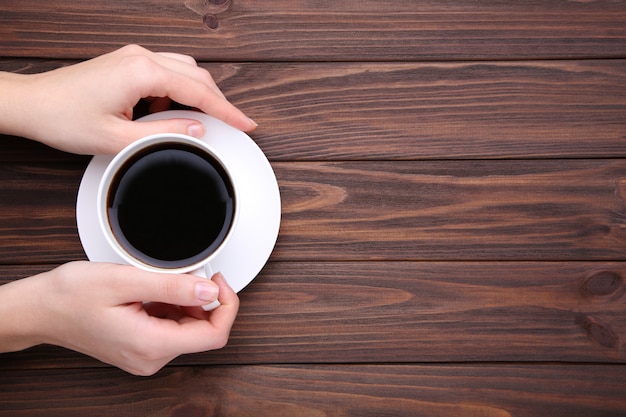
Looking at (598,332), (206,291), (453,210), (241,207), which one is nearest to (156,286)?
(206,291)

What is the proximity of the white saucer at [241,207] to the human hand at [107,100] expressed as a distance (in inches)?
0.8

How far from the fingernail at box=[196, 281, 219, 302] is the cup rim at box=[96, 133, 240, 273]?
2 cm

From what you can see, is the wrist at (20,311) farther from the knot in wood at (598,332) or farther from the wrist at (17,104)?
the knot in wood at (598,332)

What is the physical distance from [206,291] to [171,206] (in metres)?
0.12

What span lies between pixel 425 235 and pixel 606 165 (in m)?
0.28

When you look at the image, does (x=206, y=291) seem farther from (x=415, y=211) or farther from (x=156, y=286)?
(x=415, y=211)

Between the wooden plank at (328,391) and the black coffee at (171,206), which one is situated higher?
the black coffee at (171,206)

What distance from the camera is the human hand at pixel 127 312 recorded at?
67cm

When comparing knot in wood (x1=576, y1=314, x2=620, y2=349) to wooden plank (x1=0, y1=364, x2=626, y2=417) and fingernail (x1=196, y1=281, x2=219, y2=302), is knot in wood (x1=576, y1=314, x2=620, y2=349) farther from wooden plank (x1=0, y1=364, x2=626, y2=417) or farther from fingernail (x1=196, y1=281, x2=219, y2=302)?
fingernail (x1=196, y1=281, x2=219, y2=302)

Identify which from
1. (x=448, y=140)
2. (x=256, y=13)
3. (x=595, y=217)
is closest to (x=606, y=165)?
(x=595, y=217)

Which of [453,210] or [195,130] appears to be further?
[453,210]

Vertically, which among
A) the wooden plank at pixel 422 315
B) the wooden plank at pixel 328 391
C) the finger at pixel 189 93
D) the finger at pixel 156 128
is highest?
the finger at pixel 189 93

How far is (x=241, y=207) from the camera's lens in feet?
2.51

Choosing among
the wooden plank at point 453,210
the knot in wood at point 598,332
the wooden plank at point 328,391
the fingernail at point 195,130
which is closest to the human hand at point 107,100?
the fingernail at point 195,130
